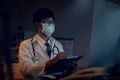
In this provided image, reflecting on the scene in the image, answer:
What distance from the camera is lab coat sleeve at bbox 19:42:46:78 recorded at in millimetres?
1428

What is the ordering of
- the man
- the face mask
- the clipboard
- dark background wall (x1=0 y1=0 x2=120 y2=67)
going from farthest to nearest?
dark background wall (x1=0 y1=0 x2=120 y2=67), the face mask, the man, the clipboard

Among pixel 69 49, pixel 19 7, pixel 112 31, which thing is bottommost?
pixel 69 49

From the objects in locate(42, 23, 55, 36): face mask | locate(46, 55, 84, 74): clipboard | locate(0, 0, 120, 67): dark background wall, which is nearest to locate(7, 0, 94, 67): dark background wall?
locate(0, 0, 120, 67): dark background wall

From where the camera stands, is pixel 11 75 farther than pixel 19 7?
No

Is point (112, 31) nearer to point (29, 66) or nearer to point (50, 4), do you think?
point (50, 4)

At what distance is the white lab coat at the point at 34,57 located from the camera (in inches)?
56.5

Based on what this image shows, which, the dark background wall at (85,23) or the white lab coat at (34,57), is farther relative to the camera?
the dark background wall at (85,23)

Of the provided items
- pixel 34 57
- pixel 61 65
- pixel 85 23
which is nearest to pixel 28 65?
pixel 34 57

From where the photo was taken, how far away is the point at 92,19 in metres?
2.62

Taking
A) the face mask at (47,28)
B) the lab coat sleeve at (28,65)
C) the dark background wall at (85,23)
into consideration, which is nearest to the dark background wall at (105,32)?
the dark background wall at (85,23)

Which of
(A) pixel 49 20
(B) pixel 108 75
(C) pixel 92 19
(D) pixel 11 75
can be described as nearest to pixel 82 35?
(C) pixel 92 19

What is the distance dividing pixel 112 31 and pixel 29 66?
1.64 metres

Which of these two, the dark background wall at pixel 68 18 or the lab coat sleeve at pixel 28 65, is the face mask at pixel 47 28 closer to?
the lab coat sleeve at pixel 28 65

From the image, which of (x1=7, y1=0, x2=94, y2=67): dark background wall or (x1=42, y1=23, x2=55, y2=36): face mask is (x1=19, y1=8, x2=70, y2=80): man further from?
(x1=7, y1=0, x2=94, y2=67): dark background wall
